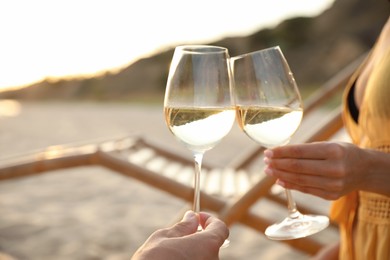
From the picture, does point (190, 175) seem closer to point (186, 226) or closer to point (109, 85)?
point (186, 226)

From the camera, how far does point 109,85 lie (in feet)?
83.5

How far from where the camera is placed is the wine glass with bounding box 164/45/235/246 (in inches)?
39.0

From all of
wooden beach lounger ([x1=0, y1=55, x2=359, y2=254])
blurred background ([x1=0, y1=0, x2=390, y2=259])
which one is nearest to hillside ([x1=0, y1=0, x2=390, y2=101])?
blurred background ([x1=0, y1=0, x2=390, y2=259])

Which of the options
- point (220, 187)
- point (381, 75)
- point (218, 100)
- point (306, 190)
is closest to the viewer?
point (218, 100)

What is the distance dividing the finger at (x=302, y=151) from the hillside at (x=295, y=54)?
2212 cm

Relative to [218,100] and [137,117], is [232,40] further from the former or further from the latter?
[218,100]

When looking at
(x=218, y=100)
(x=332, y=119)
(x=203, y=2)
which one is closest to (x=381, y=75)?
A: (x=218, y=100)

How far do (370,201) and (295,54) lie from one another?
2622 cm

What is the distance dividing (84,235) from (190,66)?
2.79 meters


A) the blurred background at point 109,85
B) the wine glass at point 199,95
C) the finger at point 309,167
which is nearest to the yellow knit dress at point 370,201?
the finger at point 309,167

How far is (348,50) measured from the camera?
84.2 ft

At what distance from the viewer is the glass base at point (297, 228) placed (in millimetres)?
1182

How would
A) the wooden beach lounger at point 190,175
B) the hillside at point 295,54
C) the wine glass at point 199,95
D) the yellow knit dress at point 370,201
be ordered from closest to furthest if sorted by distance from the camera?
1. the wine glass at point 199,95
2. the yellow knit dress at point 370,201
3. the wooden beach lounger at point 190,175
4. the hillside at point 295,54

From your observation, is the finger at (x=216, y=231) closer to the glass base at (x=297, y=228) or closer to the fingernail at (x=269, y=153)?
the fingernail at (x=269, y=153)
